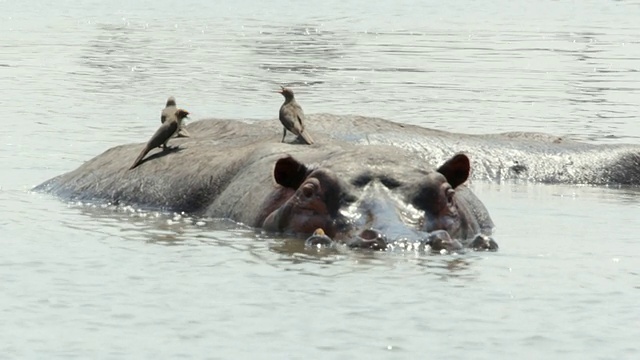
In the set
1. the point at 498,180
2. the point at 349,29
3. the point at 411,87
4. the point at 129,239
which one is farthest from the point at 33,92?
the point at 349,29

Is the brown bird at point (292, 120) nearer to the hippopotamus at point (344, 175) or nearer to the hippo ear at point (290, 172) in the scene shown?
the hippopotamus at point (344, 175)

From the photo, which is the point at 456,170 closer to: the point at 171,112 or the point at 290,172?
the point at 290,172

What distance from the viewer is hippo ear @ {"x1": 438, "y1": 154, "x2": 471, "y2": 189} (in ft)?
37.8

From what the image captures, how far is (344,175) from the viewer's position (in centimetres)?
1109

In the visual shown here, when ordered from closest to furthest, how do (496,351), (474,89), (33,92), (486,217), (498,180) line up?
(496,351), (486,217), (498,180), (33,92), (474,89)

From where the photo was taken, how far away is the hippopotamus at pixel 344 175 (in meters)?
10.9

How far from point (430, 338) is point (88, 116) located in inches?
531

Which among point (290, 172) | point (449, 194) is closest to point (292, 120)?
point (290, 172)

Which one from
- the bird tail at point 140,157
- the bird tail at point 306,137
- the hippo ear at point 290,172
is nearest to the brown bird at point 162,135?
the bird tail at point 140,157

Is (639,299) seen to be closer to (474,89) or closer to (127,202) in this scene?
(127,202)

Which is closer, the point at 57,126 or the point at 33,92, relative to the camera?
the point at 57,126

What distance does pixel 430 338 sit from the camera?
8438mm

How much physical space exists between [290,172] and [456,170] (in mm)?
1145

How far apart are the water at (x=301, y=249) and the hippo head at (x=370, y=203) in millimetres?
221
